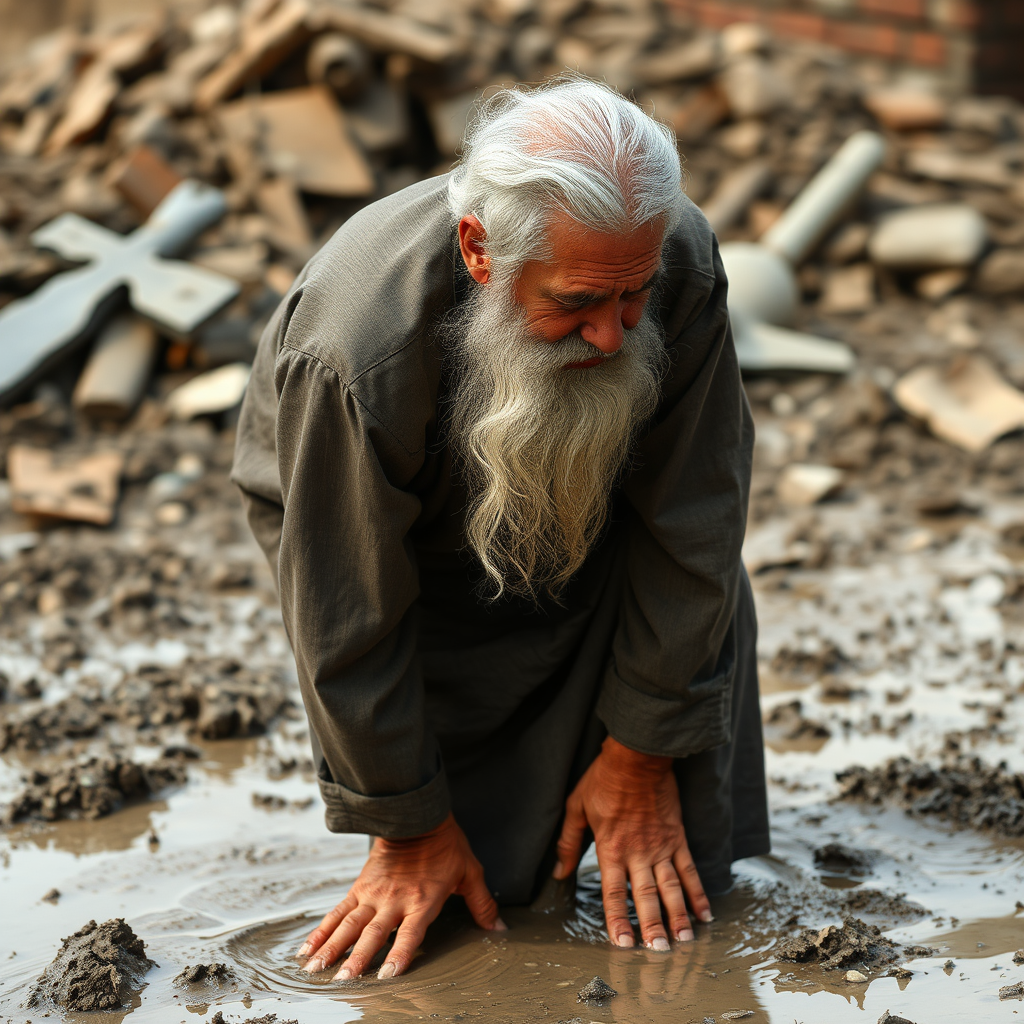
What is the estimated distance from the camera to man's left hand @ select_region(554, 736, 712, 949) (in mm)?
2275

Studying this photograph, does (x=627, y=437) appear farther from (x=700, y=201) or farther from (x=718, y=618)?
(x=700, y=201)

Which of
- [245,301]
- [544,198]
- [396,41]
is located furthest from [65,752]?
[396,41]

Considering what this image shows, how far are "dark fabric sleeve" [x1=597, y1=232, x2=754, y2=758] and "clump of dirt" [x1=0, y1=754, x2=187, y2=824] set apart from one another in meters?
1.29

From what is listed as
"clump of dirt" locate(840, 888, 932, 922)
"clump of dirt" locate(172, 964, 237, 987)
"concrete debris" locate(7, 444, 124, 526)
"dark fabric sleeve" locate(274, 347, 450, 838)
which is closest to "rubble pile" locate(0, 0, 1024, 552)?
"concrete debris" locate(7, 444, 124, 526)

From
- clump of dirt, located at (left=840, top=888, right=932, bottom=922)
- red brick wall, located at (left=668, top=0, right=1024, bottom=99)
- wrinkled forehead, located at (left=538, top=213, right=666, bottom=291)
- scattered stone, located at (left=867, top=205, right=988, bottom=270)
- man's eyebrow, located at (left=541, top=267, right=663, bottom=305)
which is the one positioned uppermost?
red brick wall, located at (left=668, top=0, right=1024, bottom=99)

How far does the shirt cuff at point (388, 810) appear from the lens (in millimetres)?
2114

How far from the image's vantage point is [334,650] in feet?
6.60

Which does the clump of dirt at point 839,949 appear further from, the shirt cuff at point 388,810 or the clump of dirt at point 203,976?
the clump of dirt at point 203,976

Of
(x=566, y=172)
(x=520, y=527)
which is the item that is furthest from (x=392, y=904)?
(x=566, y=172)

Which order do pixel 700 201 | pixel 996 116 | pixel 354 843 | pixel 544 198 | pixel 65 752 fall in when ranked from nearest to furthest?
pixel 544 198 < pixel 354 843 < pixel 65 752 < pixel 700 201 < pixel 996 116

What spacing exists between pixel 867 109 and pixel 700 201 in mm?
1466

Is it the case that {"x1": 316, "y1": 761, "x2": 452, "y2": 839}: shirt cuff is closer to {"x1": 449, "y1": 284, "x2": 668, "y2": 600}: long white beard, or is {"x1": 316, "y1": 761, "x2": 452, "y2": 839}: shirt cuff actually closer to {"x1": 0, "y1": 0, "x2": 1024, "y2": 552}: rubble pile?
{"x1": 449, "y1": 284, "x2": 668, "y2": 600}: long white beard

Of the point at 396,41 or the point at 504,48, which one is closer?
the point at 396,41

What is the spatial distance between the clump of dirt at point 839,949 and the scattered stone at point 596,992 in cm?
35
